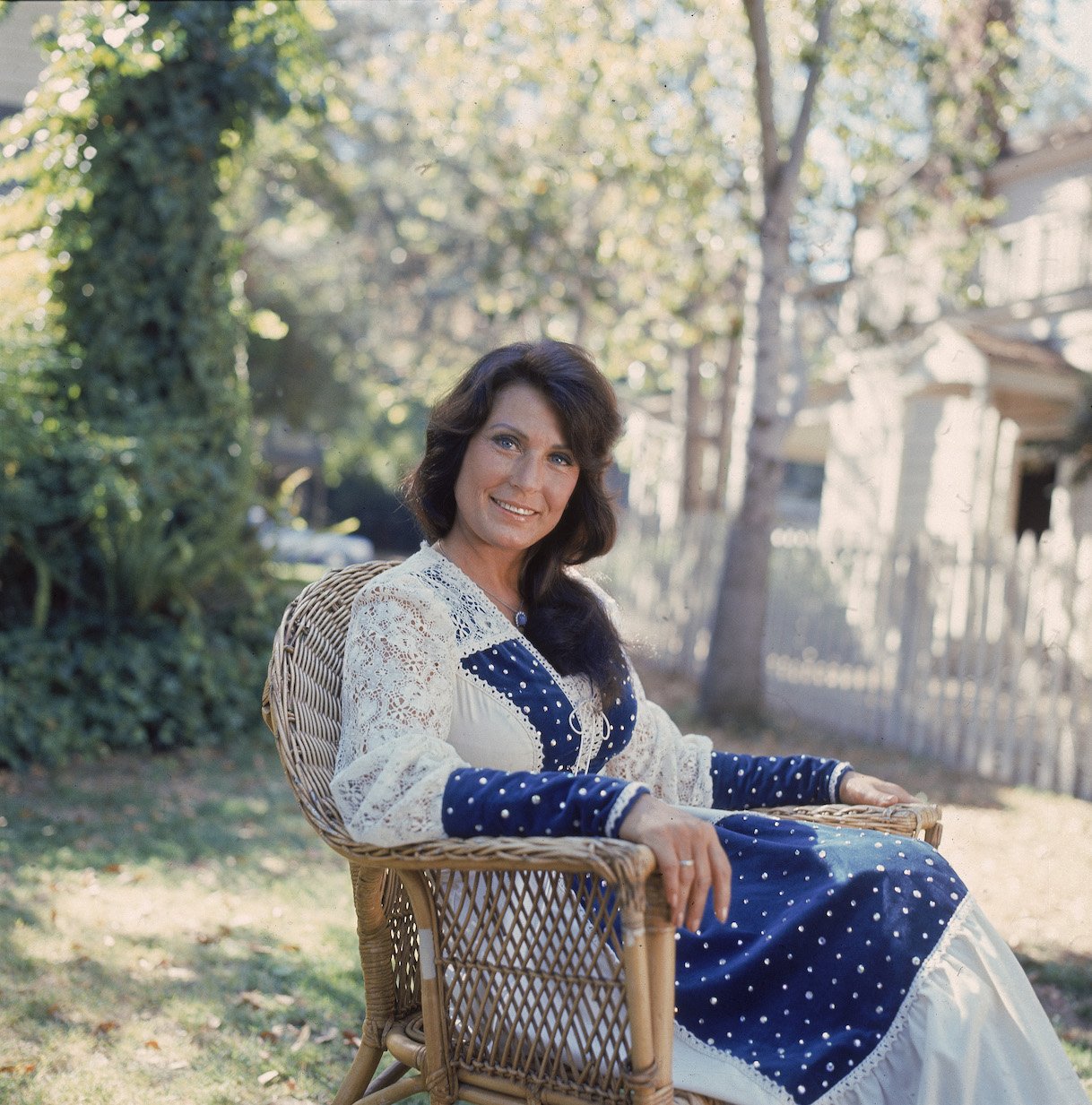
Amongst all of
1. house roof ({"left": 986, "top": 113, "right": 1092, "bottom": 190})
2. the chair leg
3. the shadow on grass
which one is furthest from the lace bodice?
house roof ({"left": 986, "top": 113, "right": 1092, "bottom": 190})

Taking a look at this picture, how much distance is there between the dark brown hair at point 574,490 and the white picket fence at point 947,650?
421 centimetres

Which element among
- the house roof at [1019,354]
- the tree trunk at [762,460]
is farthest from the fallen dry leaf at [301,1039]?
the house roof at [1019,354]

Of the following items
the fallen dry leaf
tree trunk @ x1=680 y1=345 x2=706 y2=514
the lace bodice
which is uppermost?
tree trunk @ x1=680 y1=345 x2=706 y2=514

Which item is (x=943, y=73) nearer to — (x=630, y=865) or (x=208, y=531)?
(x=208, y=531)

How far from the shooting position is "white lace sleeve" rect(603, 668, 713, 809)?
7.64 feet

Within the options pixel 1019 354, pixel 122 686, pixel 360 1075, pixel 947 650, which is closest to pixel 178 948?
pixel 360 1075

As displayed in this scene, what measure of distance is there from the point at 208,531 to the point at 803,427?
1287cm

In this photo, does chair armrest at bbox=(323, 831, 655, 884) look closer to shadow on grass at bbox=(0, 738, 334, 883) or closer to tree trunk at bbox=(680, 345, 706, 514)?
shadow on grass at bbox=(0, 738, 334, 883)

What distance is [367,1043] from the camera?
206 cm

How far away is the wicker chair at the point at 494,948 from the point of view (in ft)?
5.16

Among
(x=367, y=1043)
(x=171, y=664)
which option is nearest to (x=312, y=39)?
(x=171, y=664)

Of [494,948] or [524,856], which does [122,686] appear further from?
[524,856]

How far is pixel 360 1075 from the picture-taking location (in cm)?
208

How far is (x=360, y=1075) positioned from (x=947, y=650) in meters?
5.92
